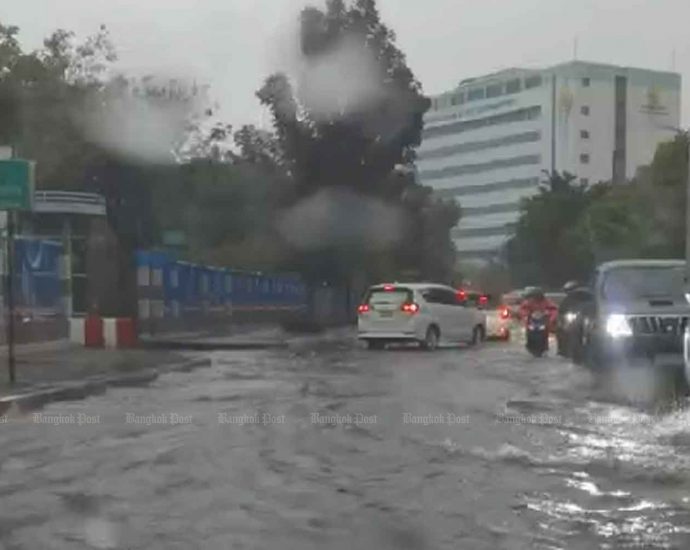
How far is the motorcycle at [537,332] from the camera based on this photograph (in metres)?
27.6

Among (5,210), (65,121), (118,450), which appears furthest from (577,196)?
(118,450)

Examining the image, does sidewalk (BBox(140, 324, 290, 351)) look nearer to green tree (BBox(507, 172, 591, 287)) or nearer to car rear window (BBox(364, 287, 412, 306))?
car rear window (BBox(364, 287, 412, 306))

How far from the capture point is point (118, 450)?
11.9 metres

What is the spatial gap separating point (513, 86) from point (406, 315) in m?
88.3

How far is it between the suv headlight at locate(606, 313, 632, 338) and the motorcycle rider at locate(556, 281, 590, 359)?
1.44m

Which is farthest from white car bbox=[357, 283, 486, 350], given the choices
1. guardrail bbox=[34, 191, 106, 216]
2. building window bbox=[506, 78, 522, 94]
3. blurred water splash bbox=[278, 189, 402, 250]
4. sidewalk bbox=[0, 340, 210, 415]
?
building window bbox=[506, 78, 522, 94]

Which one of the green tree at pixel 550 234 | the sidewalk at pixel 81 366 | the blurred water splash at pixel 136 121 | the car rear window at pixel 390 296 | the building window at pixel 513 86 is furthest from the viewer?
the building window at pixel 513 86

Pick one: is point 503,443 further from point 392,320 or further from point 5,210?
point 392,320

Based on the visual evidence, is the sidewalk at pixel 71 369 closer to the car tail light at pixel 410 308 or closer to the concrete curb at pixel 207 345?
the concrete curb at pixel 207 345

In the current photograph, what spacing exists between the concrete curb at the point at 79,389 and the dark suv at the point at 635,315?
22.3 feet

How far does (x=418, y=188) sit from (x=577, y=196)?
34.2 meters

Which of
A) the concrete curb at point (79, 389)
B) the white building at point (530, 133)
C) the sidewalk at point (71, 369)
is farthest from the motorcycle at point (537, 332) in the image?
the white building at point (530, 133)

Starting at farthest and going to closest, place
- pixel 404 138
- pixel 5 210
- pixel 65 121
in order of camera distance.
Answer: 1. pixel 404 138
2. pixel 65 121
3. pixel 5 210

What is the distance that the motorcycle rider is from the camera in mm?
20969
